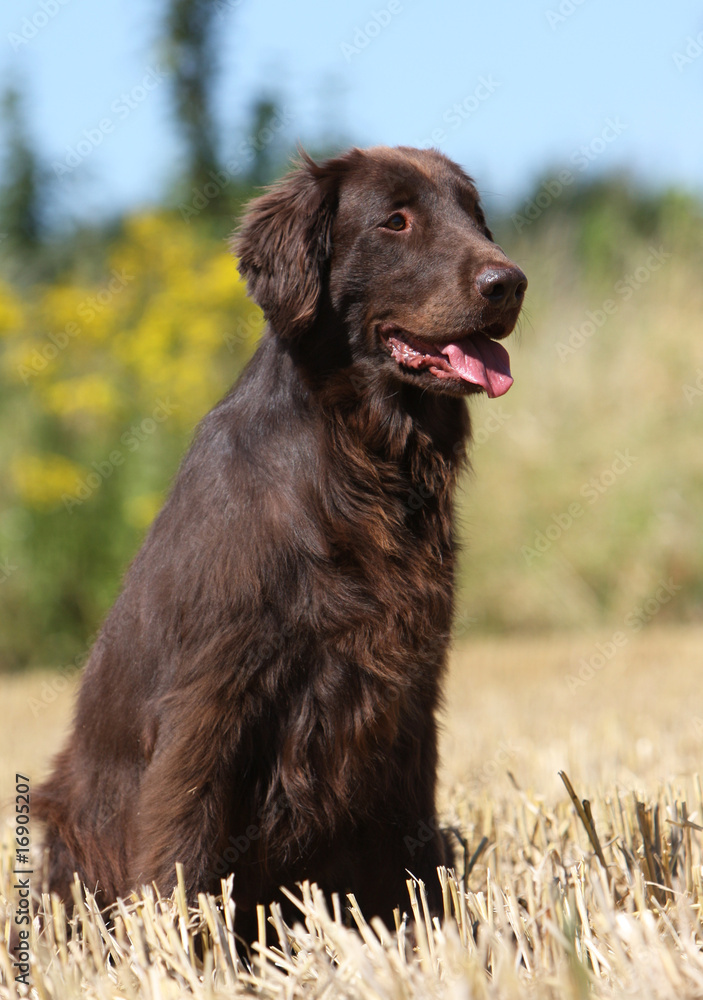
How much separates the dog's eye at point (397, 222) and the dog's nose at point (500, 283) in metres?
0.35

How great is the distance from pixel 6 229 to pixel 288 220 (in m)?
17.3

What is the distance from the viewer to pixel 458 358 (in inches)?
110

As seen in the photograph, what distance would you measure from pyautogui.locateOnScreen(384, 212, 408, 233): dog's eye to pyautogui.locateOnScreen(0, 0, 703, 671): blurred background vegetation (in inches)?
214

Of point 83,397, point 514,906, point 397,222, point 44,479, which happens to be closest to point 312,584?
point 514,906

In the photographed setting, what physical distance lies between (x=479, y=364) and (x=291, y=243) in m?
0.63

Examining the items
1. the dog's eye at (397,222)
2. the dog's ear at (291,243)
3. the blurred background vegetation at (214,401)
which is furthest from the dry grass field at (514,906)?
the blurred background vegetation at (214,401)

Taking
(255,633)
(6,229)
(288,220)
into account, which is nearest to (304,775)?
(255,633)

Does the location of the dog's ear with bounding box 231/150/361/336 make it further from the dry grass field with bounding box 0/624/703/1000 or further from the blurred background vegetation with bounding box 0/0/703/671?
the blurred background vegetation with bounding box 0/0/703/671

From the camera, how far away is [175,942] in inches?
86.7

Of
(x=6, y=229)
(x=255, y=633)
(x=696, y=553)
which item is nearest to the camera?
(x=255, y=633)

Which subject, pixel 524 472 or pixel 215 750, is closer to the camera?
pixel 215 750

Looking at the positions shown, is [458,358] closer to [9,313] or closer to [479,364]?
[479,364]

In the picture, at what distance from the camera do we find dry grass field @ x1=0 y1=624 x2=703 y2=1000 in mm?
1957

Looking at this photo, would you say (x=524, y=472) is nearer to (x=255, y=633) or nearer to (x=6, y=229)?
(x=255, y=633)
